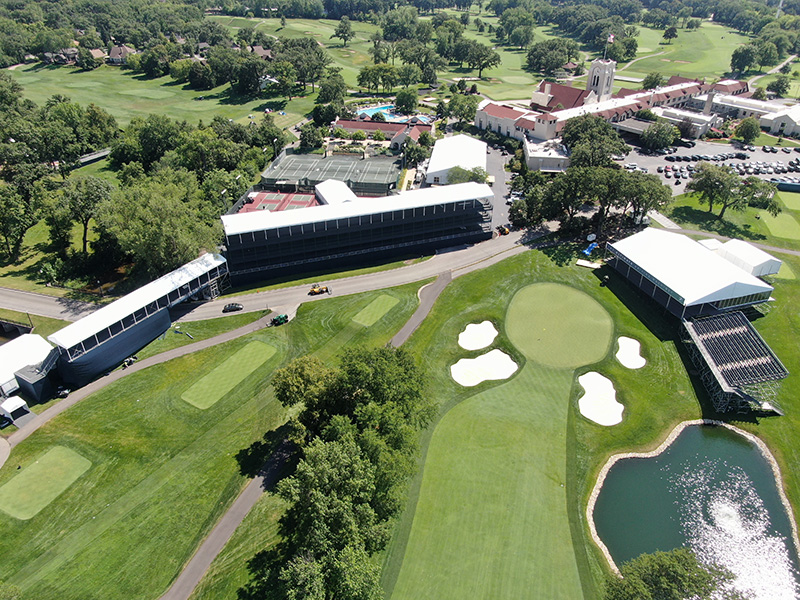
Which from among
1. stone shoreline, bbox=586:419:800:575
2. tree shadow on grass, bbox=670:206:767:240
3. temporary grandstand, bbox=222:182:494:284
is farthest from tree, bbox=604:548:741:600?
tree shadow on grass, bbox=670:206:767:240

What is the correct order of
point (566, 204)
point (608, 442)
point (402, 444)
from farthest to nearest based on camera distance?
1. point (566, 204)
2. point (608, 442)
3. point (402, 444)

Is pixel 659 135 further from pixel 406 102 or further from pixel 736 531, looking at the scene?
pixel 736 531

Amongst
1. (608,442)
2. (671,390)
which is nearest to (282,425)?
(608,442)

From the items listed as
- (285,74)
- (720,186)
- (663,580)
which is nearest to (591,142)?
(720,186)

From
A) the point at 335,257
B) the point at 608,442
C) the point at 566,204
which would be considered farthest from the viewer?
the point at 566,204

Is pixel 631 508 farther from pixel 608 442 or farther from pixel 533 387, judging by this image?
pixel 533 387

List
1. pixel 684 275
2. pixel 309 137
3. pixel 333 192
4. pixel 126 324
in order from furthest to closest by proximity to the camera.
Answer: pixel 309 137 < pixel 333 192 < pixel 684 275 < pixel 126 324

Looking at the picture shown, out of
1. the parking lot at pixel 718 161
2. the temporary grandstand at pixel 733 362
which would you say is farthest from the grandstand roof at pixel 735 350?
the parking lot at pixel 718 161
